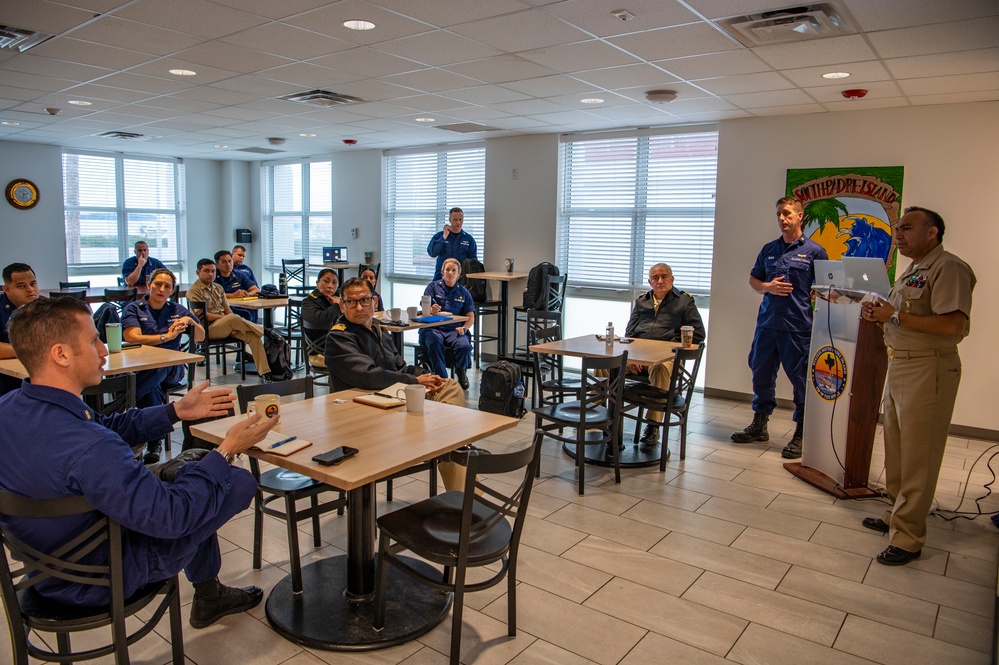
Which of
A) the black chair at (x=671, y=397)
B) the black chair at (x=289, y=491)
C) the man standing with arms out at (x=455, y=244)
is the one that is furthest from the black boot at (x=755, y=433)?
the man standing with arms out at (x=455, y=244)

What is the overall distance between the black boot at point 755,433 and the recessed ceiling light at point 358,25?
3.95 m

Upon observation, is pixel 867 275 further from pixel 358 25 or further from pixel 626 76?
pixel 358 25

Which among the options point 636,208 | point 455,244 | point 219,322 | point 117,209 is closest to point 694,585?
point 636,208

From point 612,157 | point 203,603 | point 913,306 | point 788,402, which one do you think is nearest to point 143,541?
point 203,603

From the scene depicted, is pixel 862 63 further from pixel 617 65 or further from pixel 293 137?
pixel 293 137

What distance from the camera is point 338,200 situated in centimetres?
1059

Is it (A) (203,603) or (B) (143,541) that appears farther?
(A) (203,603)

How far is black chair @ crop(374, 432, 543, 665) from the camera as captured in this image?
2320 mm

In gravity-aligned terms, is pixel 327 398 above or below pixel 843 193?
below

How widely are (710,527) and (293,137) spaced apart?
719cm

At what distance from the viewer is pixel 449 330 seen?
6.72m

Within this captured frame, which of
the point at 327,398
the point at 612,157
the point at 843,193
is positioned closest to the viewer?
the point at 327,398

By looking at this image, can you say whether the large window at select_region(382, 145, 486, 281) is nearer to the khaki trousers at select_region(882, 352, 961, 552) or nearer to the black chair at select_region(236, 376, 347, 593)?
the black chair at select_region(236, 376, 347, 593)

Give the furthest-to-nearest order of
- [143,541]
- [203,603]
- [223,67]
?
[223,67]
[203,603]
[143,541]
